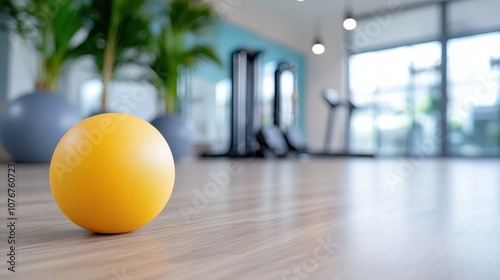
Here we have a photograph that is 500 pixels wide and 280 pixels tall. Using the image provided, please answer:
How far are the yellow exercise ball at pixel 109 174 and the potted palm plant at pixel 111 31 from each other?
2114mm

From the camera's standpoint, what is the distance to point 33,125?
200 cm

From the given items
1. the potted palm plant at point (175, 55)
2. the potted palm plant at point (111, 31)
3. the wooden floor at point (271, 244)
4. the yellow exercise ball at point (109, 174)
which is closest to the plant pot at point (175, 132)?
the potted palm plant at point (175, 55)

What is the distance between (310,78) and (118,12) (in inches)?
234

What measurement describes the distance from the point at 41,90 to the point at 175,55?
0.84m

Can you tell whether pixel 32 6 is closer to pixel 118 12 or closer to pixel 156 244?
pixel 118 12

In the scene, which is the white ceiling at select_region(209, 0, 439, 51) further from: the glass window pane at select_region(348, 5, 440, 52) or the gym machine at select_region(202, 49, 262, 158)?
the gym machine at select_region(202, 49, 262, 158)

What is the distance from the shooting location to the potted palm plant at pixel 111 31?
2.37m

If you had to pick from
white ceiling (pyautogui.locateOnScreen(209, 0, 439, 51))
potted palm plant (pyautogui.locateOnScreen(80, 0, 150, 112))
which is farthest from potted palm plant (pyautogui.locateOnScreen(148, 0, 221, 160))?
white ceiling (pyautogui.locateOnScreen(209, 0, 439, 51))

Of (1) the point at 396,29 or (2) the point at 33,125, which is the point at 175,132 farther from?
(1) the point at 396,29

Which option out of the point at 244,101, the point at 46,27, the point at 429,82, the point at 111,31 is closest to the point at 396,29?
the point at 429,82

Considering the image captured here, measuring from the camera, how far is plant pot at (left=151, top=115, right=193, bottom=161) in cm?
248

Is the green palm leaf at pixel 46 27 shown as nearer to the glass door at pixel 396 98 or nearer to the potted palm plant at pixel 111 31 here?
the potted palm plant at pixel 111 31

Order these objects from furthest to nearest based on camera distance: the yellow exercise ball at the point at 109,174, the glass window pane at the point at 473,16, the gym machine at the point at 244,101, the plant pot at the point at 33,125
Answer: the glass window pane at the point at 473,16
the gym machine at the point at 244,101
the plant pot at the point at 33,125
the yellow exercise ball at the point at 109,174

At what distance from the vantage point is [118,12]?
2352 mm
